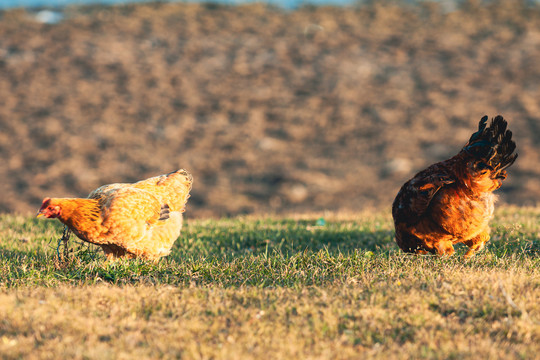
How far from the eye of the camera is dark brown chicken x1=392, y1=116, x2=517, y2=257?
6.07 m

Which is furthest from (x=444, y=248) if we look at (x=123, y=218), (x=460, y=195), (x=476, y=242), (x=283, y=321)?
(x=123, y=218)

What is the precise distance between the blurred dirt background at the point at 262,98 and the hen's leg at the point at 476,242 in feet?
41.5

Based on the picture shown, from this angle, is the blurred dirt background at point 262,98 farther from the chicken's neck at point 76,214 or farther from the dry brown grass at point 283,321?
the dry brown grass at point 283,321

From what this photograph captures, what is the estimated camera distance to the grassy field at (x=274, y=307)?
12.5ft

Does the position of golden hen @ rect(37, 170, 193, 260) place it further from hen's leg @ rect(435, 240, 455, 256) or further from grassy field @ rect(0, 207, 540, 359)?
hen's leg @ rect(435, 240, 455, 256)

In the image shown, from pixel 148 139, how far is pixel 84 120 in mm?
3885

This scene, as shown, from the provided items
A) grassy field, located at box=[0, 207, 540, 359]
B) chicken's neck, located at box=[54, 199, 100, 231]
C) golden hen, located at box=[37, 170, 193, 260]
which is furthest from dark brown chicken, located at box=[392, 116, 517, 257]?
chicken's neck, located at box=[54, 199, 100, 231]

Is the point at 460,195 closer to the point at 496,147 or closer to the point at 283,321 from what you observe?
the point at 496,147

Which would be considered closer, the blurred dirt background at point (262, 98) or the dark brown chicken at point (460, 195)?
the dark brown chicken at point (460, 195)

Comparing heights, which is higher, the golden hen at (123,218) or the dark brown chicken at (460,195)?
the dark brown chicken at (460,195)

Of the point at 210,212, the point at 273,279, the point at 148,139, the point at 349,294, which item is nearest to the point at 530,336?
the point at 349,294

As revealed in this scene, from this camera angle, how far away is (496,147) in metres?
6.00

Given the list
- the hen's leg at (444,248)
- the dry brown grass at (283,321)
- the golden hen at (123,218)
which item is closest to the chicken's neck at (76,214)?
the golden hen at (123,218)

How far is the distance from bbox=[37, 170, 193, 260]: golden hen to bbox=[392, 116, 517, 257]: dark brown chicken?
331cm
